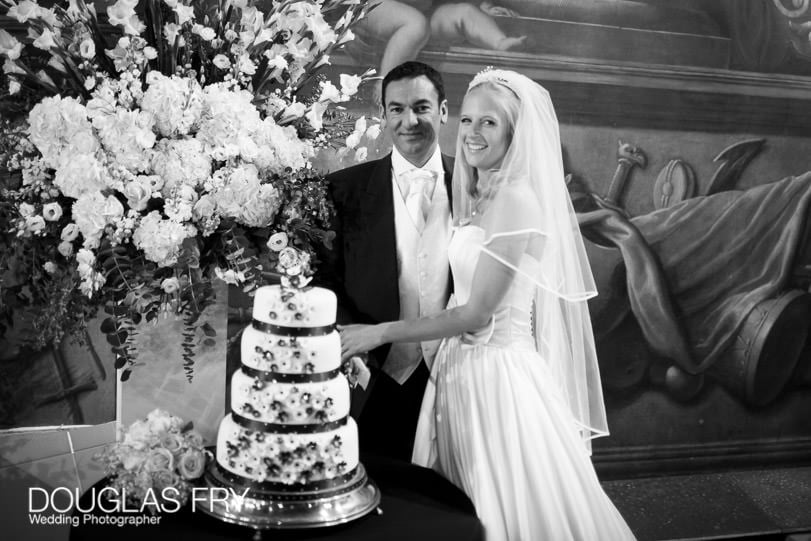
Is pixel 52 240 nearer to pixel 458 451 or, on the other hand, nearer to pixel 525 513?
pixel 458 451

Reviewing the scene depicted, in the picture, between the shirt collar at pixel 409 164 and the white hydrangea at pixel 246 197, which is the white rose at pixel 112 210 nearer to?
the white hydrangea at pixel 246 197

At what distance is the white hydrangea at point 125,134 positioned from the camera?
7.11 feet

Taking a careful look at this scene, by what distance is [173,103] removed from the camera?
2.20 m

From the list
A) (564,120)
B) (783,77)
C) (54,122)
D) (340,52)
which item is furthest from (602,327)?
(54,122)

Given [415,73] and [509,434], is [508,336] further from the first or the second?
[415,73]

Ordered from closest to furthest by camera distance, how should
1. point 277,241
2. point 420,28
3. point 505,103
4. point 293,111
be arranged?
point 277,241
point 293,111
point 505,103
point 420,28

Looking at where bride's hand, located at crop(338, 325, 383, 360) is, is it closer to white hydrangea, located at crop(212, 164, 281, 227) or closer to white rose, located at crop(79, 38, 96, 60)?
white hydrangea, located at crop(212, 164, 281, 227)

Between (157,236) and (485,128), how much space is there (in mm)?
1181

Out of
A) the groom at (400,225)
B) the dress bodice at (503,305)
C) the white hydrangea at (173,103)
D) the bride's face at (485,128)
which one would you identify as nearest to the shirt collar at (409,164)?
the groom at (400,225)

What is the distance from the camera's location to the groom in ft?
9.74

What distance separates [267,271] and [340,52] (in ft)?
4.22

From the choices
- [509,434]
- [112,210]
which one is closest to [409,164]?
[509,434]

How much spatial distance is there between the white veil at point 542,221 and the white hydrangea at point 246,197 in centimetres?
73

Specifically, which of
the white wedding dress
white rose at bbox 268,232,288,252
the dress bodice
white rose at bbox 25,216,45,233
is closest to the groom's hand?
the white wedding dress
